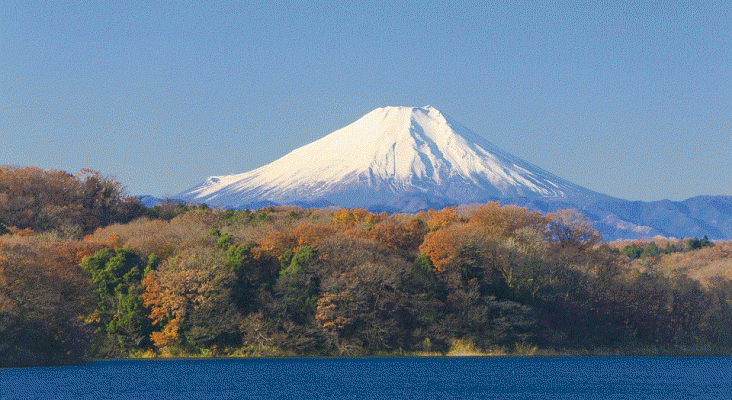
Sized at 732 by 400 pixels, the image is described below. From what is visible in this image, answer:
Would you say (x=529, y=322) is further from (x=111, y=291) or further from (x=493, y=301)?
(x=111, y=291)

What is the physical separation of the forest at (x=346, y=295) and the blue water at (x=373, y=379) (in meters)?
2.41

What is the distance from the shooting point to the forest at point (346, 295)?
63438mm

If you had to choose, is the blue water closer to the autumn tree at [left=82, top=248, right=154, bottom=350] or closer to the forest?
the forest

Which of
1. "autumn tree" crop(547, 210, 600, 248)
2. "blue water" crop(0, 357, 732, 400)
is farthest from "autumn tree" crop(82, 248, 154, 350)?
"autumn tree" crop(547, 210, 600, 248)

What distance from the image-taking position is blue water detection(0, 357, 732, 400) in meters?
44.5

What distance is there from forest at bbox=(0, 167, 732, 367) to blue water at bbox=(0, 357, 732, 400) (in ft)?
7.90

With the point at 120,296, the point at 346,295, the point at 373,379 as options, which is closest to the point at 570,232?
the point at 346,295

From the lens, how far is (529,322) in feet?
222

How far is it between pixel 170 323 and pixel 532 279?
24.9 metres

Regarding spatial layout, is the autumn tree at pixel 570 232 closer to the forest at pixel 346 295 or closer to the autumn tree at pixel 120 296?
the forest at pixel 346 295

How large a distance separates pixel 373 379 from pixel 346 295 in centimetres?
1347

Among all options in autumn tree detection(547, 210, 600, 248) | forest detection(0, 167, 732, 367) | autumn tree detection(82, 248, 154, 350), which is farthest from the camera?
autumn tree detection(547, 210, 600, 248)

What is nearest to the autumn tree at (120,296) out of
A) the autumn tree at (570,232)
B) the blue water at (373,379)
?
the blue water at (373,379)

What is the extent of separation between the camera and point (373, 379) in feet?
168
